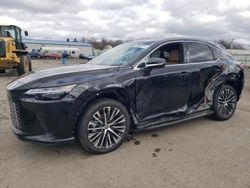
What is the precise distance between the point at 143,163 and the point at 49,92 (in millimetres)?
1563

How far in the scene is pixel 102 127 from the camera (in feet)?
11.7

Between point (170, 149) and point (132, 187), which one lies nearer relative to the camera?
point (132, 187)

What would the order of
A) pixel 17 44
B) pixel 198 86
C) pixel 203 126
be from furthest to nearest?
pixel 17 44, pixel 203 126, pixel 198 86

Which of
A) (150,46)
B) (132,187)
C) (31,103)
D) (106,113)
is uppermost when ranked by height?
(150,46)

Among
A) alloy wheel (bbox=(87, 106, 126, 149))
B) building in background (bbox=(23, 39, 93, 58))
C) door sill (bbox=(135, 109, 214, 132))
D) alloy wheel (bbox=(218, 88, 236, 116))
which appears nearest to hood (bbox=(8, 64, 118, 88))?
alloy wheel (bbox=(87, 106, 126, 149))

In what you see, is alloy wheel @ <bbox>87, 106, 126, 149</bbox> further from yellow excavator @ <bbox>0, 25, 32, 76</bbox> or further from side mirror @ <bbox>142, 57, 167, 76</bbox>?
yellow excavator @ <bbox>0, 25, 32, 76</bbox>

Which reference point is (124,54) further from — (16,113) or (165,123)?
(16,113)

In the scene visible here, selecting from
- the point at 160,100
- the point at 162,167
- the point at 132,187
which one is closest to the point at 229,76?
the point at 160,100

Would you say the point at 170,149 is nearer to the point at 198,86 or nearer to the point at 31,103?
the point at 198,86

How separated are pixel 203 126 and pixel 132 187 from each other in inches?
102

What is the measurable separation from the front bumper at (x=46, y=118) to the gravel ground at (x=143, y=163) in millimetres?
370

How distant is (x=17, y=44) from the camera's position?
45.6 ft

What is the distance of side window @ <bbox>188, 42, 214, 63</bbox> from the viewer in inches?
179

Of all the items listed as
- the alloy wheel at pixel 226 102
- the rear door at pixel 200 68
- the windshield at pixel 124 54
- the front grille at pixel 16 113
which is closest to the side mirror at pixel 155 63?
the windshield at pixel 124 54
